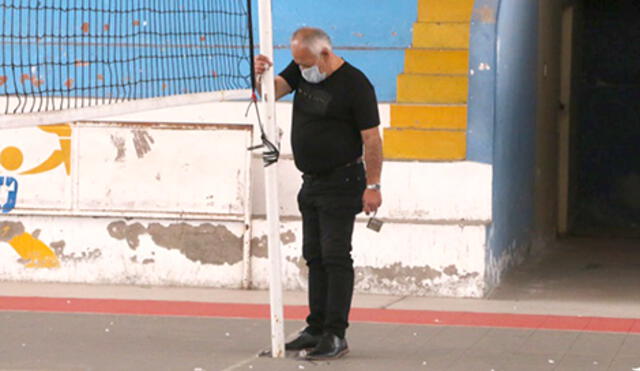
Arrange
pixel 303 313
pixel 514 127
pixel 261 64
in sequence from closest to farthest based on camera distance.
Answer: pixel 261 64, pixel 303 313, pixel 514 127

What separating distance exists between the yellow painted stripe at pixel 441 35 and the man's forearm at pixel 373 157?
3102 mm

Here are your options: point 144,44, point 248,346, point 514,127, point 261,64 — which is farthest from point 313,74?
point 514,127

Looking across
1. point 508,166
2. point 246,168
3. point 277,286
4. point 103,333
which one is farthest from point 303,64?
point 508,166

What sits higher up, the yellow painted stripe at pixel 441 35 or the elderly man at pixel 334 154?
the yellow painted stripe at pixel 441 35

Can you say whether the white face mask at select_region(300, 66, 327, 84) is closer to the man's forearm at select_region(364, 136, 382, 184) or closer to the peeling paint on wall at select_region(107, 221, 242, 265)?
the man's forearm at select_region(364, 136, 382, 184)

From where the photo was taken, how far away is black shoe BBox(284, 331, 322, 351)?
7.52m

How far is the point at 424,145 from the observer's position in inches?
396

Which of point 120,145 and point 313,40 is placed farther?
point 120,145

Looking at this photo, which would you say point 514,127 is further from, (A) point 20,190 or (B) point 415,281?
(A) point 20,190

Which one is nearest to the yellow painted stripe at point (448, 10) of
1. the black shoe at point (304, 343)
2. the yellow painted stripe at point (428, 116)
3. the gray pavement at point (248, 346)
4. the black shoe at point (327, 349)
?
the yellow painted stripe at point (428, 116)

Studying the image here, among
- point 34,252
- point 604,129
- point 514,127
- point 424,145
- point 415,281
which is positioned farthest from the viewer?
point 604,129

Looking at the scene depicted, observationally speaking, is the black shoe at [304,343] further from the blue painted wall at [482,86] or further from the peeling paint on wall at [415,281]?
the blue painted wall at [482,86]

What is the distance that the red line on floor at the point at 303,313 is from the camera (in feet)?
28.6

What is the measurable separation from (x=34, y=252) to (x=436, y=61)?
341 centimetres
